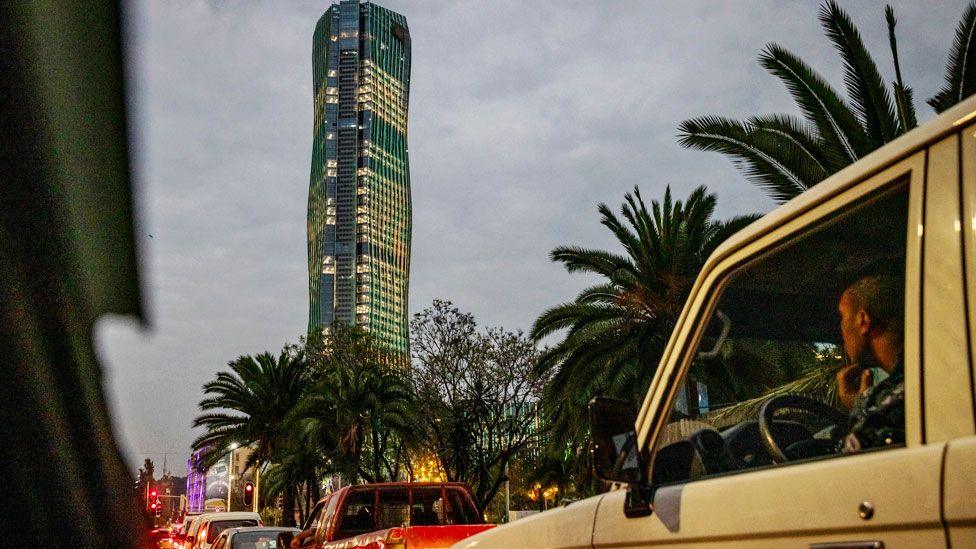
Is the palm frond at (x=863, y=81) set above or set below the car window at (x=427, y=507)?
above

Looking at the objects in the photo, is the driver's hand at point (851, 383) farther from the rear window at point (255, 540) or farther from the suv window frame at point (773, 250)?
the rear window at point (255, 540)

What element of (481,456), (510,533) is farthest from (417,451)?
(510,533)

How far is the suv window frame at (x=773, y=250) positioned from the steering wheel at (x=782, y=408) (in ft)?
0.37

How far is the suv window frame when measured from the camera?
183 cm

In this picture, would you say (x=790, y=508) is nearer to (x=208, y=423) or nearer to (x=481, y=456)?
(x=481, y=456)

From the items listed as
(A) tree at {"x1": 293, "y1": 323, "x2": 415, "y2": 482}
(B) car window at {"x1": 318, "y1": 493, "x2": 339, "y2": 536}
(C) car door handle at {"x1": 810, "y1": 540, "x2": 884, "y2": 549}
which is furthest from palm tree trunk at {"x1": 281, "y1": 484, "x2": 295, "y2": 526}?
(C) car door handle at {"x1": 810, "y1": 540, "x2": 884, "y2": 549}

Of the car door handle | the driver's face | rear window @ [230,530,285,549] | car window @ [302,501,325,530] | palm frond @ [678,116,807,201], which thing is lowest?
rear window @ [230,530,285,549]

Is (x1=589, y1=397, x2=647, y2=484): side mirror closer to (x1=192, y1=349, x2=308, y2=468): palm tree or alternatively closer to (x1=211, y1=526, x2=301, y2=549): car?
(x1=211, y1=526, x2=301, y2=549): car

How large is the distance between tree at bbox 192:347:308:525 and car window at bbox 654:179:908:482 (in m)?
38.9

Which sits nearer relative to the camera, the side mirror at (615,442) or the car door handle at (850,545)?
the car door handle at (850,545)

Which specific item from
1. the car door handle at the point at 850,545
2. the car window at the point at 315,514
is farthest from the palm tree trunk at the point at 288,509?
the car door handle at the point at 850,545

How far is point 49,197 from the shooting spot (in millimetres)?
1348

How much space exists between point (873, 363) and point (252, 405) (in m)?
40.6

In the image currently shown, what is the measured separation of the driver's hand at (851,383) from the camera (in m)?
2.12
